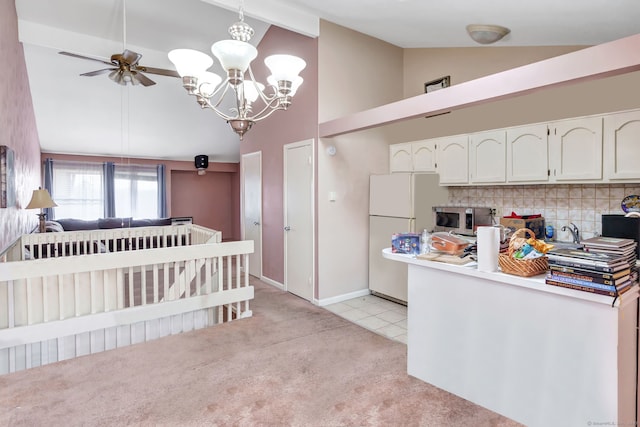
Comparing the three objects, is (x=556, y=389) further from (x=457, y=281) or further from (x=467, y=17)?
(x=467, y=17)

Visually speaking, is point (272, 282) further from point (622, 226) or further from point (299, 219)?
point (622, 226)

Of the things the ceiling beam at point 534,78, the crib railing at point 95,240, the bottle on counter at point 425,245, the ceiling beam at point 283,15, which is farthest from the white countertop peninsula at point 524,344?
the ceiling beam at point 283,15

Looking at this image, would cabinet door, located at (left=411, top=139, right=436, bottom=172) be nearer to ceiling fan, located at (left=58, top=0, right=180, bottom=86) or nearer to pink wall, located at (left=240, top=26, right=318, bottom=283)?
pink wall, located at (left=240, top=26, right=318, bottom=283)

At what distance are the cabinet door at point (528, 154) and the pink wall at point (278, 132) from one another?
2057 mm

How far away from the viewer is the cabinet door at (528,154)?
3.23 m

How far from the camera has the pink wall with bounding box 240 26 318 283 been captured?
424 cm

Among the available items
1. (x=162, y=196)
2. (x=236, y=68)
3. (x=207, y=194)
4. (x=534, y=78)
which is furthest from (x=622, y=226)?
(x=207, y=194)

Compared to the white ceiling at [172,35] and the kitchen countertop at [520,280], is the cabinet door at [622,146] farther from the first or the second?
the kitchen countertop at [520,280]

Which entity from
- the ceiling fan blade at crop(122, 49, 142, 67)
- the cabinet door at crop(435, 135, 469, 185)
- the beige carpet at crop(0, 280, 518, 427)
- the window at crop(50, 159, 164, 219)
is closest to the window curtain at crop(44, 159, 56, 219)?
the window at crop(50, 159, 164, 219)

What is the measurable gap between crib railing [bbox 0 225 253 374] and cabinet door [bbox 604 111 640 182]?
3.40 m

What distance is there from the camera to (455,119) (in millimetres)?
4262

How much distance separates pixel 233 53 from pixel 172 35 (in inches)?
155

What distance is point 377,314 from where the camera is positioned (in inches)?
153

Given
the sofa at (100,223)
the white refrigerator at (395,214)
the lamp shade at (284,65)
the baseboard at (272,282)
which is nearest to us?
the lamp shade at (284,65)
